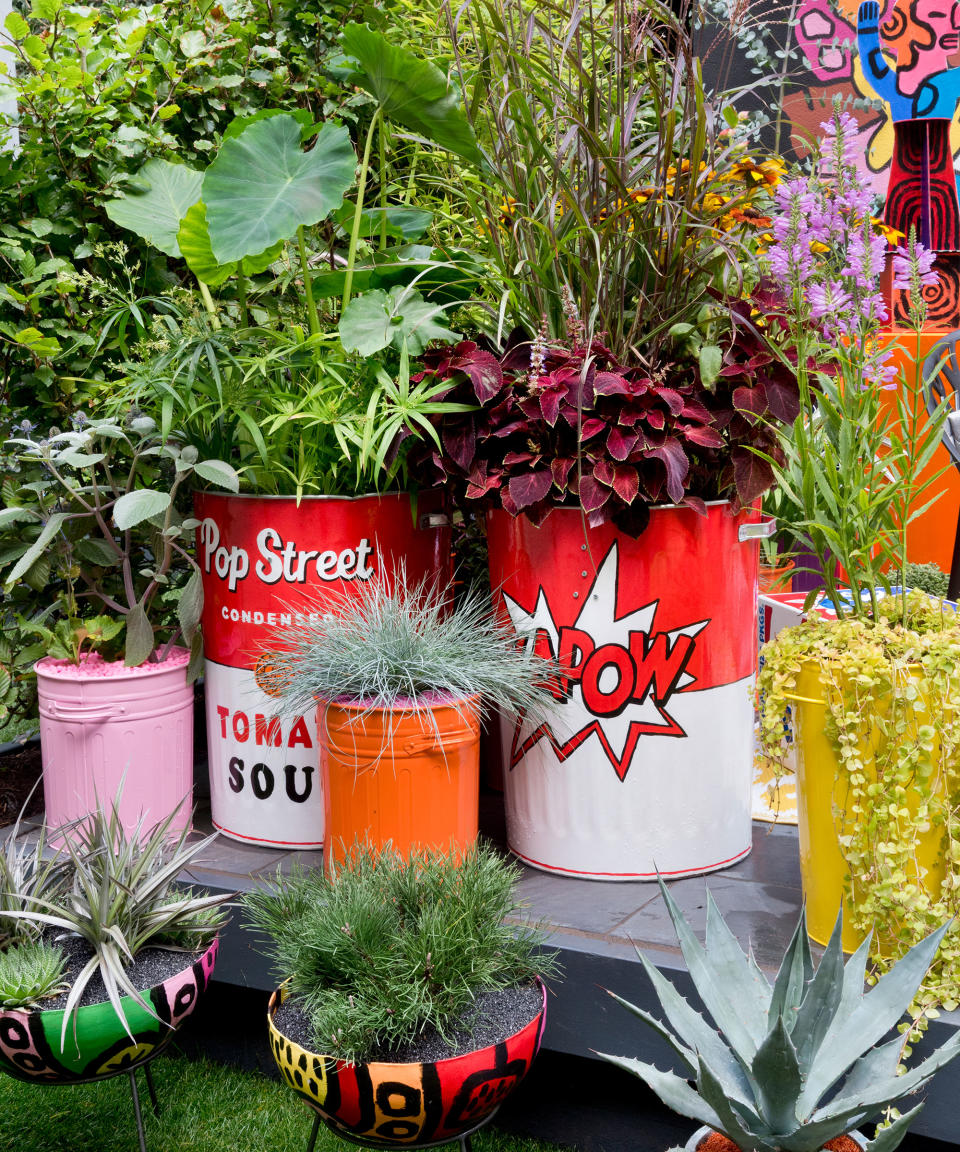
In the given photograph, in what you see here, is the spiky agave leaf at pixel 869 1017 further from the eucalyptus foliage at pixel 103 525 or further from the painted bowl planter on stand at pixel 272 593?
the eucalyptus foliage at pixel 103 525

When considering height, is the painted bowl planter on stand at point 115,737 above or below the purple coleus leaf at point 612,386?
below

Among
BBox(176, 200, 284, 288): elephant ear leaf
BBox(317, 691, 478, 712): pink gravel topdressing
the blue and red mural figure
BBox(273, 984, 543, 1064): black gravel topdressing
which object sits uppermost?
the blue and red mural figure

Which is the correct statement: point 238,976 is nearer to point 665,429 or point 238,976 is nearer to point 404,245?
point 665,429

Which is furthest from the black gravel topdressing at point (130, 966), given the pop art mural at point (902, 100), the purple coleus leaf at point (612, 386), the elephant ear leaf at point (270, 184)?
the pop art mural at point (902, 100)

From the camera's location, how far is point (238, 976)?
2346 mm

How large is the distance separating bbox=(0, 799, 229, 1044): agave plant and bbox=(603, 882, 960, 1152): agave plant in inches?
33.4

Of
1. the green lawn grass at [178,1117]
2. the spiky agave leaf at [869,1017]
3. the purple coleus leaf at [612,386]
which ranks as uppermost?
the purple coleus leaf at [612,386]

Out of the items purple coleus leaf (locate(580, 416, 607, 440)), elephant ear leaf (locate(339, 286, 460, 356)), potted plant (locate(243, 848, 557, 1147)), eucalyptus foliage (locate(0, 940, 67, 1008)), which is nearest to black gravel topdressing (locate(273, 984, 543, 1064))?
potted plant (locate(243, 848, 557, 1147))

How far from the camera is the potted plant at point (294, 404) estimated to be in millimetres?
2498

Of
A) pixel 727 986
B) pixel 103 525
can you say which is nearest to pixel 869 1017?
pixel 727 986

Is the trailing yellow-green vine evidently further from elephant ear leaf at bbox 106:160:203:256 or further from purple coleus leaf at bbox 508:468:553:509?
elephant ear leaf at bbox 106:160:203:256

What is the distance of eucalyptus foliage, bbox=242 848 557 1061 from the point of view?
1667mm

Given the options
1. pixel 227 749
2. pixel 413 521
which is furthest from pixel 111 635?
pixel 413 521

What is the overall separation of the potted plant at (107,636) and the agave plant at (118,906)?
1.70 feet
